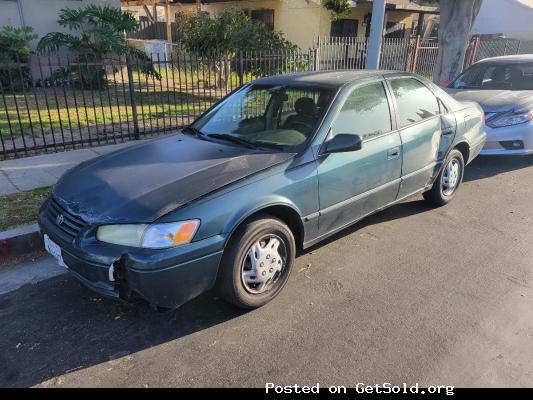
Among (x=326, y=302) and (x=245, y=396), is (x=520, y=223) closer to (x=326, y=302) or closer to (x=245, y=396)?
(x=326, y=302)

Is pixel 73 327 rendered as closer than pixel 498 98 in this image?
Yes

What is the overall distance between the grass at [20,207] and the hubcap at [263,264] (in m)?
2.55

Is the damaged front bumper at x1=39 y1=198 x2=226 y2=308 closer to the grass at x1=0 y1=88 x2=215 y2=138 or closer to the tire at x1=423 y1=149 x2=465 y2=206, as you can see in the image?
the tire at x1=423 y1=149 x2=465 y2=206

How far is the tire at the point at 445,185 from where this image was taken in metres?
4.97

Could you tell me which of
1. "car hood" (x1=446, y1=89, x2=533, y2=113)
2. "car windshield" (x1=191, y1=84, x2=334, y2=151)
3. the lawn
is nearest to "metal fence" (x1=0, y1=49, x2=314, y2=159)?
the lawn

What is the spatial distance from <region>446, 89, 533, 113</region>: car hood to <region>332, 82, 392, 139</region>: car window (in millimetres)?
3416

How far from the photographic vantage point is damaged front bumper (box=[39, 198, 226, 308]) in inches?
105

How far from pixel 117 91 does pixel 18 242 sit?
8.89m

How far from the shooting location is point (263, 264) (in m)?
3.16

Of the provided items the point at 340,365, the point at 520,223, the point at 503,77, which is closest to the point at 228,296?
the point at 340,365

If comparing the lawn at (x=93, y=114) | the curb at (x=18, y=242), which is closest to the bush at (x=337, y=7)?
the lawn at (x=93, y=114)

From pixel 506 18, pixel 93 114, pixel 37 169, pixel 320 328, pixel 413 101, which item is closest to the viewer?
pixel 320 328

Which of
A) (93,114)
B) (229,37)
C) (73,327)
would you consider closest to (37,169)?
(73,327)

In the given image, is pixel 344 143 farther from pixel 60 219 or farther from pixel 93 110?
pixel 93 110
